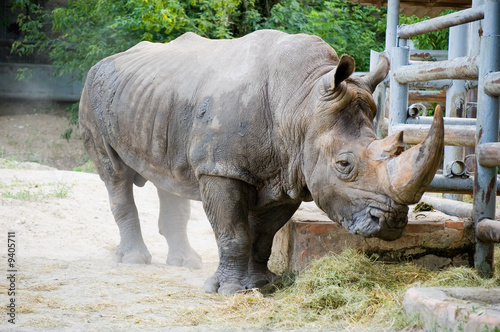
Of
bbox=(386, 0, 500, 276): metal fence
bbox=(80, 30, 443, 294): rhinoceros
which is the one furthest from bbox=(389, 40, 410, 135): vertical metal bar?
bbox=(80, 30, 443, 294): rhinoceros

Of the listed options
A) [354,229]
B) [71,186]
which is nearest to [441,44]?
[71,186]

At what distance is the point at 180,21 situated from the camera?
13.7 m

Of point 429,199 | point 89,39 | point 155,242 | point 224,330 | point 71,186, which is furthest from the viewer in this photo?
point 89,39

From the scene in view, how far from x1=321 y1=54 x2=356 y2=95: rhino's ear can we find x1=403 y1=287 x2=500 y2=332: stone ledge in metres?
1.39

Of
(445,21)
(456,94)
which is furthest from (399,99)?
(456,94)

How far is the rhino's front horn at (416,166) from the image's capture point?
3.77 meters

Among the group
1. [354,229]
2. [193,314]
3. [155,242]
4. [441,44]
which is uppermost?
[441,44]

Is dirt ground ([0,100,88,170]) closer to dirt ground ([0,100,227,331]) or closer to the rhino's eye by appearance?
dirt ground ([0,100,227,331])

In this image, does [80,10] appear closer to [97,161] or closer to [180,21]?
[180,21]

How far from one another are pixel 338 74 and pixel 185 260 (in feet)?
8.83

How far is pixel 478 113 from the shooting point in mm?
4742

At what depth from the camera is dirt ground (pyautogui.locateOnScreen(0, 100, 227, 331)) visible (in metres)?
4.32

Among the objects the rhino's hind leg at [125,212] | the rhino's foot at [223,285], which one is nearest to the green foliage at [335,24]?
the rhino's hind leg at [125,212]

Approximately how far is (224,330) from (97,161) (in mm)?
3125
